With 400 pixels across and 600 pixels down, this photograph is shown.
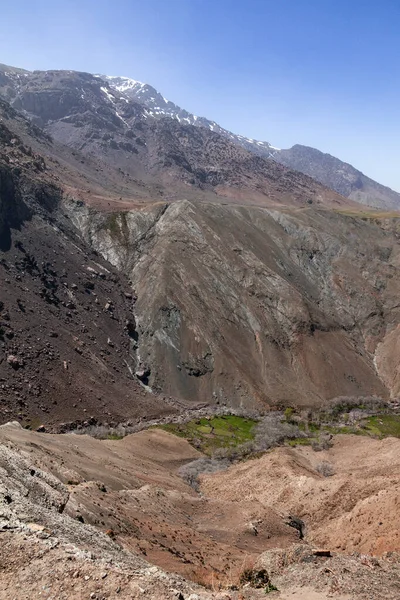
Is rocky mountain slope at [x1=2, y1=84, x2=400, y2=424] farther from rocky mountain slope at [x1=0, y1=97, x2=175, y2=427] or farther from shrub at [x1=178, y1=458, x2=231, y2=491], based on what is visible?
shrub at [x1=178, y1=458, x2=231, y2=491]

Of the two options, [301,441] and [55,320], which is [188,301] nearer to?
[55,320]

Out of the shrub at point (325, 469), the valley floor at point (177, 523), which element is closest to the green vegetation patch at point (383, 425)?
the valley floor at point (177, 523)

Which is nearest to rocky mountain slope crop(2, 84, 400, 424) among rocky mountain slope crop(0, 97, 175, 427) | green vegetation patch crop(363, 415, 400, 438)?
rocky mountain slope crop(0, 97, 175, 427)

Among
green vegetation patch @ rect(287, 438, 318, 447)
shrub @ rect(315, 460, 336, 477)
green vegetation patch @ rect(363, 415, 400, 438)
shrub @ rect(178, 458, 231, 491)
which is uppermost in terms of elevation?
green vegetation patch @ rect(363, 415, 400, 438)

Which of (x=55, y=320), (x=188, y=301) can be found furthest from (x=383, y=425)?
(x=55, y=320)

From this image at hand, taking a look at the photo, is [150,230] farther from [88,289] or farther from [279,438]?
[279,438]

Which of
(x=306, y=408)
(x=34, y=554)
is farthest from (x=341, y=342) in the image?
(x=34, y=554)
